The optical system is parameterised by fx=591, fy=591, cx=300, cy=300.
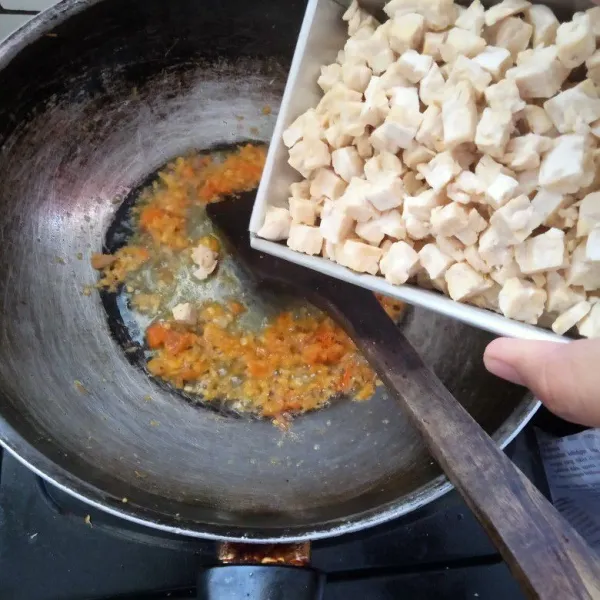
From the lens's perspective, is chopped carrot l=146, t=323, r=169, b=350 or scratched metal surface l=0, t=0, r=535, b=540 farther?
chopped carrot l=146, t=323, r=169, b=350

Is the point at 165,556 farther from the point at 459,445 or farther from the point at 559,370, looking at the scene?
the point at 559,370

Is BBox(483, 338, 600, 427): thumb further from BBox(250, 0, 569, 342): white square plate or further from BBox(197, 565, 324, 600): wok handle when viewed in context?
BBox(197, 565, 324, 600): wok handle

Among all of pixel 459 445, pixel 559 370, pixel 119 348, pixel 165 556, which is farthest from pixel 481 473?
pixel 119 348

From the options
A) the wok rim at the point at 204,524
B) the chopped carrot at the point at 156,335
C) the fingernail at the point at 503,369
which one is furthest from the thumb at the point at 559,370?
the chopped carrot at the point at 156,335

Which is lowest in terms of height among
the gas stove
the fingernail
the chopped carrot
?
the gas stove

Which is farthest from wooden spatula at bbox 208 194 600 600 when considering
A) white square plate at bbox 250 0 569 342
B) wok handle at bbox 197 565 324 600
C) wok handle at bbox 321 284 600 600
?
wok handle at bbox 197 565 324 600

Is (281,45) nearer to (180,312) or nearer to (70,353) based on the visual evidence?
(180,312)

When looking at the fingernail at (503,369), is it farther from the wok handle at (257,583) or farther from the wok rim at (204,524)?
the wok handle at (257,583)
